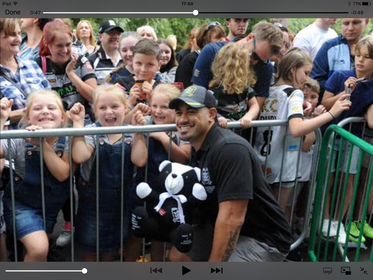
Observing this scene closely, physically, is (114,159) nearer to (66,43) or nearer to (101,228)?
(101,228)

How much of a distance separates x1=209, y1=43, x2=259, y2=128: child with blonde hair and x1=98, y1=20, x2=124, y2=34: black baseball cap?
0.40m

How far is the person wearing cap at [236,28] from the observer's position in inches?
65.7

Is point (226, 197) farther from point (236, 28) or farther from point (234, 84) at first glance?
point (236, 28)

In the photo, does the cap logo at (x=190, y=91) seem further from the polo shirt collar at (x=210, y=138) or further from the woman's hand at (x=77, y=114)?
the woman's hand at (x=77, y=114)

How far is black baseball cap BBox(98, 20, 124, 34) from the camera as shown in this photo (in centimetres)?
171

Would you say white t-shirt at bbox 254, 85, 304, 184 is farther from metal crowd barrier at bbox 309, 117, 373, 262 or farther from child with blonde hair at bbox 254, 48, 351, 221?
metal crowd barrier at bbox 309, 117, 373, 262

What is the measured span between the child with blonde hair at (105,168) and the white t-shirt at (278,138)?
48 cm

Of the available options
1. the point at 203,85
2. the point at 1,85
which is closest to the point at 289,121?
the point at 203,85

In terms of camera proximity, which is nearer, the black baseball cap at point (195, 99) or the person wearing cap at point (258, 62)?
the black baseball cap at point (195, 99)

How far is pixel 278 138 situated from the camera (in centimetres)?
200

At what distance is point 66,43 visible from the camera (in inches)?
73.4
